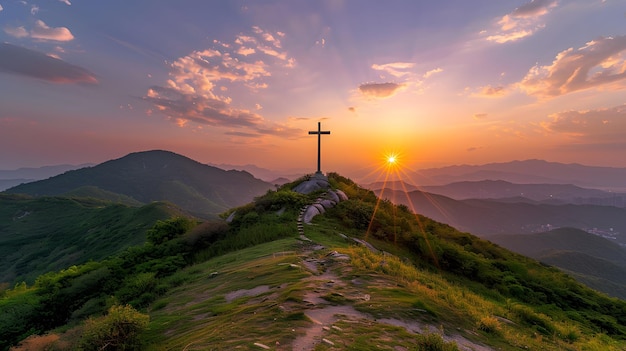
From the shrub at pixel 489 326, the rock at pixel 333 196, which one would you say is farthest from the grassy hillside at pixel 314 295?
the rock at pixel 333 196

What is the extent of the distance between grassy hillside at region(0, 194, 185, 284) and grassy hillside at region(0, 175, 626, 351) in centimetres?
6458

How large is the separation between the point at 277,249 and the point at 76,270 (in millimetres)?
14906

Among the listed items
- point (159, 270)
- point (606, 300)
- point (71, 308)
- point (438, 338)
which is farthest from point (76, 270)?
point (606, 300)

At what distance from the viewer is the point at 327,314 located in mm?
6949

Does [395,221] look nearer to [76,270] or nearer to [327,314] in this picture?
[327,314]

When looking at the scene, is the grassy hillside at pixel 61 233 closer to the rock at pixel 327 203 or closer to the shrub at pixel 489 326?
the rock at pixel 327 203

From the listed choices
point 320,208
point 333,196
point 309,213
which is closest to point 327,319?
point 309,213

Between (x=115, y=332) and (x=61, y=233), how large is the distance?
17205 cm

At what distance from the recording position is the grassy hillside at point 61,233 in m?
89.2

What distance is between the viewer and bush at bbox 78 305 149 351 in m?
6.30

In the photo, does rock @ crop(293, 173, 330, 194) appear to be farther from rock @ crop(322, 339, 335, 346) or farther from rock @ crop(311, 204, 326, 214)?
rock @ crop(322, 339, 335, 346)

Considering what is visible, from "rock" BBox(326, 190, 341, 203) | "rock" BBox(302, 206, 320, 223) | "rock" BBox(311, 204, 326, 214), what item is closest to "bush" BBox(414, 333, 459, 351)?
"rock" BBox(302, 206, 320, 223)

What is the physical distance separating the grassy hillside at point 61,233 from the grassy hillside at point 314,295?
6458 centimetres

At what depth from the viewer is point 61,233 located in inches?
5236
